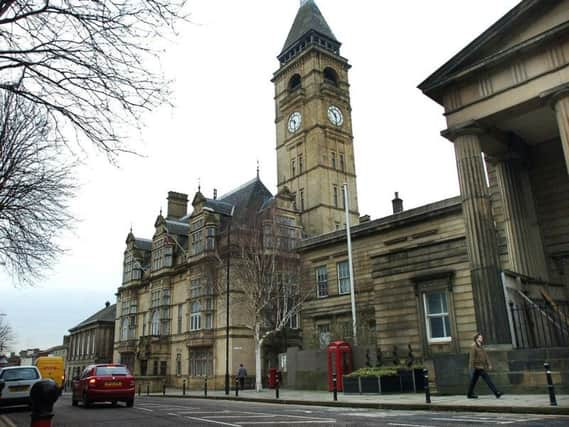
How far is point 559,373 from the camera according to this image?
1278 centimetres

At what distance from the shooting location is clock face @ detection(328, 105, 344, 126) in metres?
61.2

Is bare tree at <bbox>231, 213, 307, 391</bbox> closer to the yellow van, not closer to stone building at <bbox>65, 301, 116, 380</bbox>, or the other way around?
the yellow van

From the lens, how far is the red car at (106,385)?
16.3 m

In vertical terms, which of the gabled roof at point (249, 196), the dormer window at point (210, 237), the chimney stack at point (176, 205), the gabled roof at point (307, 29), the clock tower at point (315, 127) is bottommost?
the dormer window at point (210, 237)

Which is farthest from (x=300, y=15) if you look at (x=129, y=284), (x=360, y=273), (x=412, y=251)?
(x=412, y=251)

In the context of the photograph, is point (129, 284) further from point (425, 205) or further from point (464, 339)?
point (464, 339)

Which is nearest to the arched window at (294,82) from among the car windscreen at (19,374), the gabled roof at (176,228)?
the gabled roof at (176,228)

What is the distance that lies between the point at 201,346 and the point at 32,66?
34430 millimetres

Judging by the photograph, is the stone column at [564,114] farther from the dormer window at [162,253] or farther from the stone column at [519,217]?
the dormer window at [162,253]

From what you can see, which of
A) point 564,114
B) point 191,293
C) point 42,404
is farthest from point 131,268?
point 42,404

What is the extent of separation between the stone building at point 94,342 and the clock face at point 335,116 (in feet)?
132

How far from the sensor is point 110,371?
667 inches

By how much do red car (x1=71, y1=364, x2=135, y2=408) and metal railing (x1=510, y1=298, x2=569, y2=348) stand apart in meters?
13.1

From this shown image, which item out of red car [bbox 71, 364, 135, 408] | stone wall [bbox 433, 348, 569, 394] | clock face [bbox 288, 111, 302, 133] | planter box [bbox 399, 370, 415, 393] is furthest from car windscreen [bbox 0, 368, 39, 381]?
clock face [bbox 288, 111, 302, 133]
